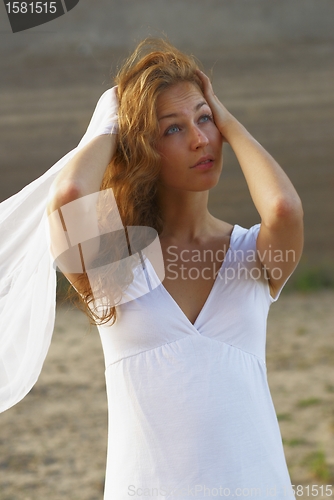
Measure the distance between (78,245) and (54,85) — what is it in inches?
271

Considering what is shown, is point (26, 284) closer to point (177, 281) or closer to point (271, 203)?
point (177, 281)

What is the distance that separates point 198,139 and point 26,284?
1.83ft

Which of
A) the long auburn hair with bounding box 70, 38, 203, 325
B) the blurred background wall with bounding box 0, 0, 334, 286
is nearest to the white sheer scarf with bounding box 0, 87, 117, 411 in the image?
the long auburn hair with bounding box 70, 38, 203, 325

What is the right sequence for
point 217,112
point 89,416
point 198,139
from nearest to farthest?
point 198,139 → point 217,112 → point 89,416

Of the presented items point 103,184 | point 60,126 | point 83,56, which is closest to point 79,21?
point 83,56

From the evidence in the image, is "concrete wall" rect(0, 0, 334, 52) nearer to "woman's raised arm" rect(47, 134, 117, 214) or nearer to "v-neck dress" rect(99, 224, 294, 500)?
"woman's raised arm" rect(47, 134, 117, 214)

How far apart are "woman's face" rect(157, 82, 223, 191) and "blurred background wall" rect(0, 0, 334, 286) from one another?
5785 mm

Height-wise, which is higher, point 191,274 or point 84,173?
point 84,173

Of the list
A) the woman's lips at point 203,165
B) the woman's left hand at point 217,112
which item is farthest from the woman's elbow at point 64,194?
the woman's left hand at point 217,112

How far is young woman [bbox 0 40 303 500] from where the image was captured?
125 centimetres

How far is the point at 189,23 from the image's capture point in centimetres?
807

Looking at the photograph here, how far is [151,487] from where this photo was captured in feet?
4.08

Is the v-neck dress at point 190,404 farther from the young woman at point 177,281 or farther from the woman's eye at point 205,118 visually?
the woman's eye at point 205,118

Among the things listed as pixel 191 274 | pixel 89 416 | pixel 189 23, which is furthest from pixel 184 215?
pixel 189 23
